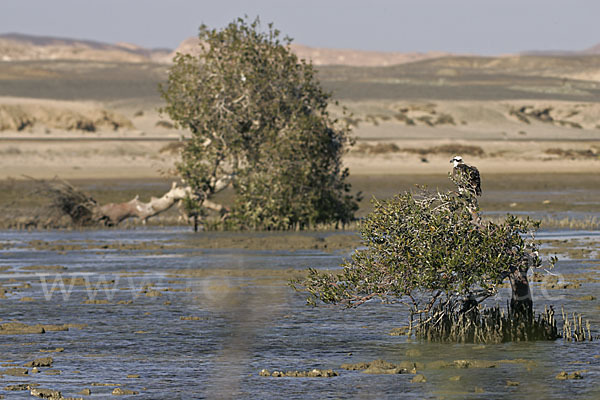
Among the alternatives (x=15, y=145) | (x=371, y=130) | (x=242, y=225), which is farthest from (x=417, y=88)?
(x=242, y=225)

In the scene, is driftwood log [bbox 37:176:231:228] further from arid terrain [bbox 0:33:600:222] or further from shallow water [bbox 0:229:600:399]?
shallow water [bbox 0:229:600:399]

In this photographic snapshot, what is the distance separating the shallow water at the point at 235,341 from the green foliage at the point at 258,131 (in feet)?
27.5

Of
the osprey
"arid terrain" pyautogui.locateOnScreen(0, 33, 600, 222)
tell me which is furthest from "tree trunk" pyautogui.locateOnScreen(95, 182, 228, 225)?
the osprey

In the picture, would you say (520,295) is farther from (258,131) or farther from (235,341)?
(258,131)

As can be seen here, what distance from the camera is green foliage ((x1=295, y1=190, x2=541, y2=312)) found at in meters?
16.9

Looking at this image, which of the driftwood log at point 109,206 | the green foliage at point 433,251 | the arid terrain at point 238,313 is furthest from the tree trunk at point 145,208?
the green foliage at point 433,251

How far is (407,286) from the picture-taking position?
17219 millimetres

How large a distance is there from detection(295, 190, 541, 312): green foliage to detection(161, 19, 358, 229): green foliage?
19.3 m

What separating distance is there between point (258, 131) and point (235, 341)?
21.2 metres

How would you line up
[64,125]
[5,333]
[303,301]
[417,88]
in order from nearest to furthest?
[5,333]
[303,301]
[64,125]
[417,88]

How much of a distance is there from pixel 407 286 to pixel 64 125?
80873 millimetres

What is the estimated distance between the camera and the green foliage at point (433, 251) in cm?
1691

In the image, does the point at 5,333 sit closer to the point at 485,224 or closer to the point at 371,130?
the point at 485,224

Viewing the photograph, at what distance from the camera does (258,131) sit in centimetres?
3866
